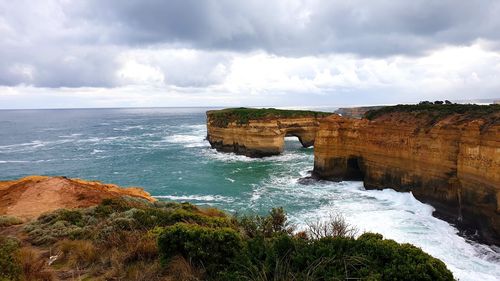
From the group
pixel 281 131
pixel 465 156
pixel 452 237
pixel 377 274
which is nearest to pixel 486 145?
pixel 465 156

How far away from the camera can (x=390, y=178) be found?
90.8 feet

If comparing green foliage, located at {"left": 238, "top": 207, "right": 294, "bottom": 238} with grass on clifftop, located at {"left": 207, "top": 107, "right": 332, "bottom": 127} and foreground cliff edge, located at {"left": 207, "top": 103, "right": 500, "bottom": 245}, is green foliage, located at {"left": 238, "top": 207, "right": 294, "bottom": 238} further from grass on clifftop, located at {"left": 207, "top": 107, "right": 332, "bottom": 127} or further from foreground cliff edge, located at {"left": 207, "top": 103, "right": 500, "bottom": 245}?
grass on clifftop, located at {"left": 207, "top": 107, "right": 332, "bottom": 127}

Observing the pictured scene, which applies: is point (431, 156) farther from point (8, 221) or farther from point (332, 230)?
point (8, 221)

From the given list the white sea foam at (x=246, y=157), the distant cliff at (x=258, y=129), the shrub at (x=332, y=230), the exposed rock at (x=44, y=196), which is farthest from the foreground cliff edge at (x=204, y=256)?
the distant cliff at (x=258, y=129)

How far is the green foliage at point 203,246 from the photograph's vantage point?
732cm

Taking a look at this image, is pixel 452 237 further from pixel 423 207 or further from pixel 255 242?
pixel 255 242

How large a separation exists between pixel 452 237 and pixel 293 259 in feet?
53.1

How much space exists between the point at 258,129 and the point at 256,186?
1626cm

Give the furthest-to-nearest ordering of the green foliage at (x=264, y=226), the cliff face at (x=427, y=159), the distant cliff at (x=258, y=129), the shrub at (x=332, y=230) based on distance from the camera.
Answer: the distant cliff at (x=258, y=129), the cliff face at (x=427, y=159), the green foliage at (x=264, y=226), the shrub at (x=332, y=230)

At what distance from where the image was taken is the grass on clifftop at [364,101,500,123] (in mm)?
21531

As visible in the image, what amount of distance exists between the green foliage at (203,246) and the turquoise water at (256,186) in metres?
11.9

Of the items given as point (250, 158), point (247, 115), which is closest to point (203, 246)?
point (250, 158)

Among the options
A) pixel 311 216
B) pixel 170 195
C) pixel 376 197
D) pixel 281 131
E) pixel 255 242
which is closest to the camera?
pixel 255 242

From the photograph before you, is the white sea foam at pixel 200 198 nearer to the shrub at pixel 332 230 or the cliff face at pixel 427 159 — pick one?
the cliff face at pixel 427 159
